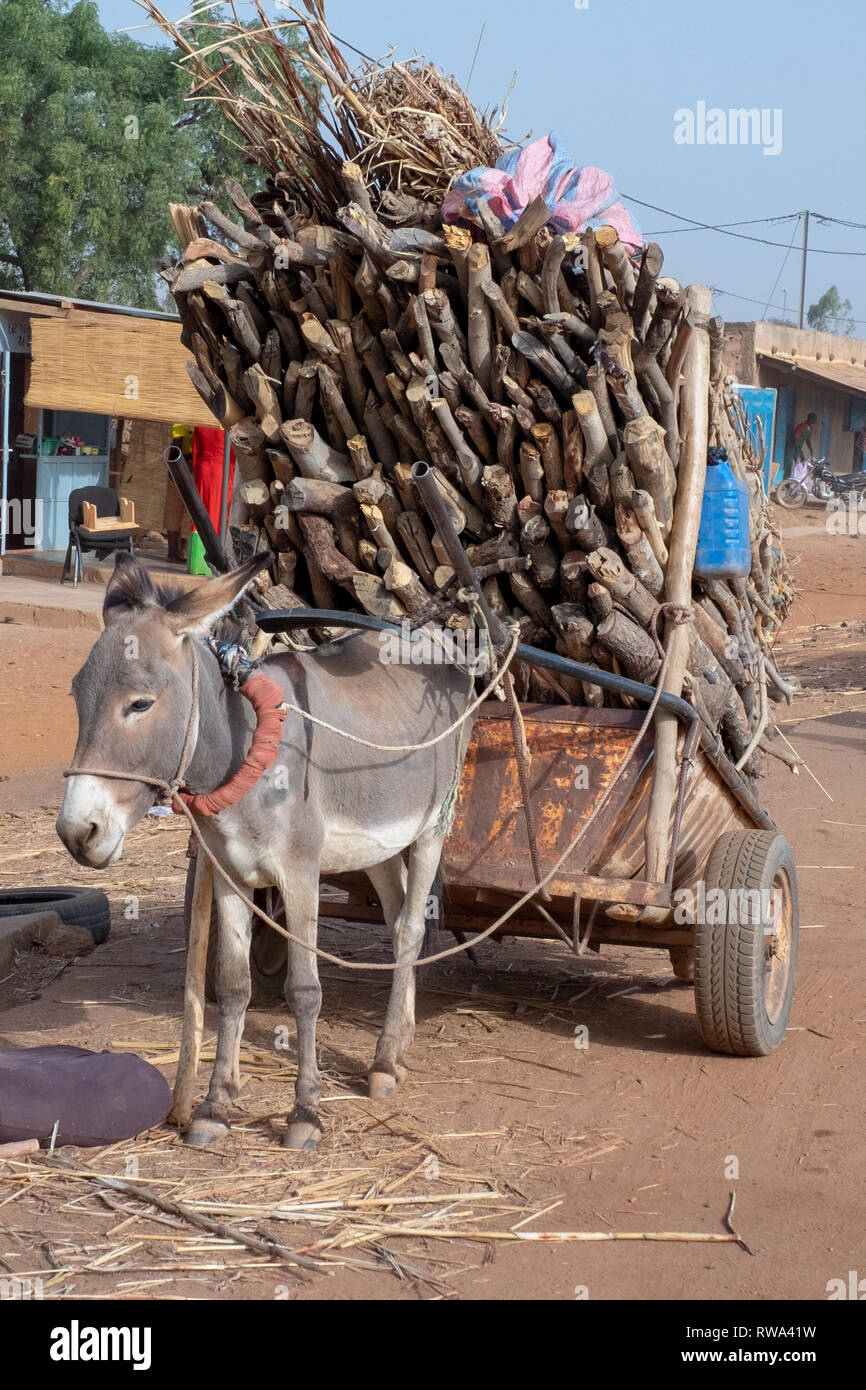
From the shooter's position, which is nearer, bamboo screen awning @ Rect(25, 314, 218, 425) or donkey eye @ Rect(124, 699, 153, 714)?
donkey eye @ Rect(124, 699, 153, 714)

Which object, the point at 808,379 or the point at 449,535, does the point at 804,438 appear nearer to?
the point at 808,379

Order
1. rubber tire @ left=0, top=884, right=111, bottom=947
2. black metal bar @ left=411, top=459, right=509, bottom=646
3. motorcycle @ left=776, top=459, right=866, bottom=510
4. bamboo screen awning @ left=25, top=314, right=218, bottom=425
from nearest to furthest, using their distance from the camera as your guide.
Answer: black metal bar @ left=411, top=459, right=509, bottom=646, rubber tire @ left=0, top=884, right=111, bottom=947, bamboo screen awning @ left=25, top=314, right=218, bottom=425, motorcycle @ left=776, top=459, right=866, bottom=510

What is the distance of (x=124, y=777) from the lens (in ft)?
12.0

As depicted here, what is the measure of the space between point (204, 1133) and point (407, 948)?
103 centimetres

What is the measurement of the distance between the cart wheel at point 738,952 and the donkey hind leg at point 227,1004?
5.28ft

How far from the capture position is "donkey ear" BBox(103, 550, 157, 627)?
375 cm

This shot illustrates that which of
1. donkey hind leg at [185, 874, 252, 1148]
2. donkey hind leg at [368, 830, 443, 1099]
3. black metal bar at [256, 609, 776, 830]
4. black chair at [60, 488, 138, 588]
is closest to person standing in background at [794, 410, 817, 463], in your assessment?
black chair at [60, 488, 138, 588]

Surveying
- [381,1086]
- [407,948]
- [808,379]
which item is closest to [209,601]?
[407,948]

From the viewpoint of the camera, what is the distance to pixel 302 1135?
13.9 ft

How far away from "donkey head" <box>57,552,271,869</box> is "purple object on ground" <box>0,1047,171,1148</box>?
971 mm

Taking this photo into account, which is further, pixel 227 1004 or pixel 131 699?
pixel 227 1004

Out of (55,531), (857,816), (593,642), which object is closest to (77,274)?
(55,531)

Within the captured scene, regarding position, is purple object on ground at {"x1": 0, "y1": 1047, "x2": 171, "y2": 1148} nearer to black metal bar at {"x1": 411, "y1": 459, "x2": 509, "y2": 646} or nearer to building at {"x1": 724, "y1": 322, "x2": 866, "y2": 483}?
black metal bar at {"x1": 411, "y1": 459, "x2": 509, "y2": 646}

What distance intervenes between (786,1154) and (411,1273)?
4.63 feet
